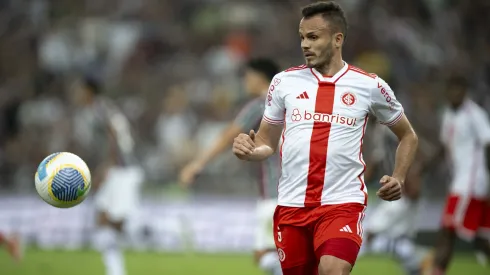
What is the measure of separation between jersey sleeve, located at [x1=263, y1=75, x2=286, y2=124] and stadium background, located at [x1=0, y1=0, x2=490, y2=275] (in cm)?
808

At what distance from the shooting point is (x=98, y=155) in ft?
54.0

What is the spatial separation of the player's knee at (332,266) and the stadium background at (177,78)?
27.6 feet

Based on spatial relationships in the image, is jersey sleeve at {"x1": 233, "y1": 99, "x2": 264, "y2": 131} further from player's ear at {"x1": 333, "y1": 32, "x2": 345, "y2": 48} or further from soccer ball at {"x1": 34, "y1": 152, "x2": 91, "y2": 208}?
player's ear at {"x1": 333, "y1": 32, "x2": 345, "y2": 48}

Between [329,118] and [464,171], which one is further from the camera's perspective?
[464,171]

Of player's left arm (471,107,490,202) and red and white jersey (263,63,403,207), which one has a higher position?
player's left arm (471,107,490,202)

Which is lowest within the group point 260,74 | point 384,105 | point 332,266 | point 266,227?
point 332,266

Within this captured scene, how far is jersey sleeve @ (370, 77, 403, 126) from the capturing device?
6.00m

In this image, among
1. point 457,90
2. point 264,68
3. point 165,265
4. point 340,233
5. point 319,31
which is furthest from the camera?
point 165,265

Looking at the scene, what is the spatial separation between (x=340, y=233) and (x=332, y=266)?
0.23 meters

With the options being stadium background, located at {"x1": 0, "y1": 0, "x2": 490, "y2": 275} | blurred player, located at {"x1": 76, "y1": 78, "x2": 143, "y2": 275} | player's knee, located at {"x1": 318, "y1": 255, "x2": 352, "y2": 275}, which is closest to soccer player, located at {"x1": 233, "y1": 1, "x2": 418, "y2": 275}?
player's knee, located at {"x1": 318, "y1": 255, "x2": 352, "y2": 275}

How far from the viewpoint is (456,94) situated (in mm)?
10039

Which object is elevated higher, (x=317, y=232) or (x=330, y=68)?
(x=330, y=68)

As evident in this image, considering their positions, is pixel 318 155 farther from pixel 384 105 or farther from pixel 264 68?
pixel 264 68

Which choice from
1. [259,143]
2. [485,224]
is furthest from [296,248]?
[485,224]
